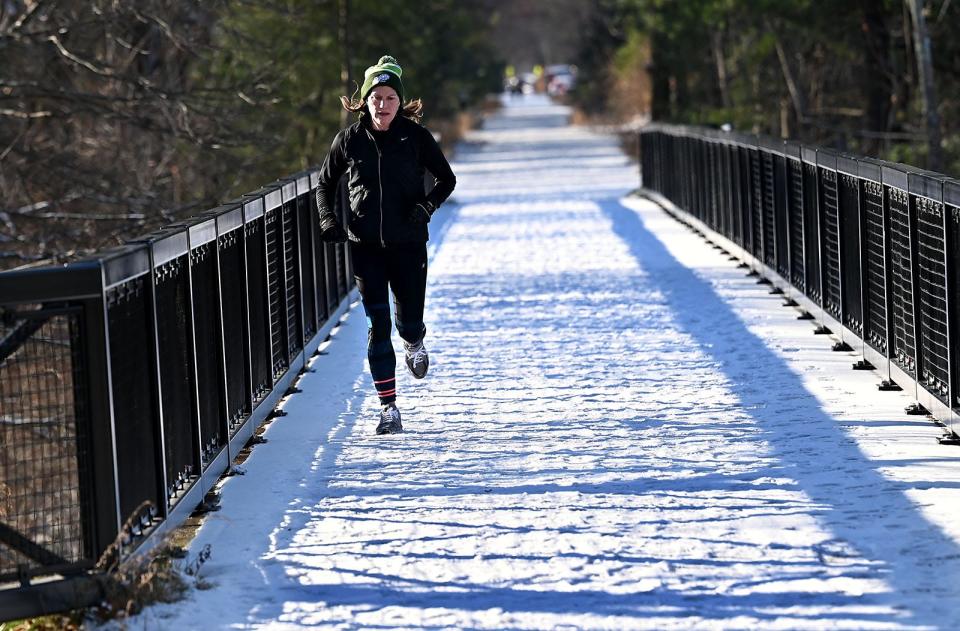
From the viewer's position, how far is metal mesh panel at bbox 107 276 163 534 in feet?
21.1

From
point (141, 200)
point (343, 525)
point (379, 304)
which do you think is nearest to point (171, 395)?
point (343, 525)

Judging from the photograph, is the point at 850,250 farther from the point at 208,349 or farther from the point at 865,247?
the point at 208,349

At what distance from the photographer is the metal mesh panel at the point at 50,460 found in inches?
243

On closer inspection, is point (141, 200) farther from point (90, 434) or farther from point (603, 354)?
point (90, 434)

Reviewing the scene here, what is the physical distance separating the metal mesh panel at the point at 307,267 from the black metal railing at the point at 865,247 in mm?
3650

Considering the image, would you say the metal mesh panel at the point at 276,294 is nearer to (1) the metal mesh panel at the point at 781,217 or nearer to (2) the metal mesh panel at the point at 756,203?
(1) the metal mesh panel at the point at 781,217

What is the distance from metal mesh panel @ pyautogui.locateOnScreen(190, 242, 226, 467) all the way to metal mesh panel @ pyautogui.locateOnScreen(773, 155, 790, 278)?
744cm

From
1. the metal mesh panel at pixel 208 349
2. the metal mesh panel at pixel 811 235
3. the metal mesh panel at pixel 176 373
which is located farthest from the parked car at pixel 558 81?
the metal mesh panel at pixel 176 373

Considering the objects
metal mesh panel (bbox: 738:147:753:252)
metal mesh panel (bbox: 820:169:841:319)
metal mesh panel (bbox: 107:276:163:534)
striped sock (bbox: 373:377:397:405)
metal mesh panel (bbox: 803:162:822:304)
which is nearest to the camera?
metal mesh panel (bbox: 107:276:163:534)

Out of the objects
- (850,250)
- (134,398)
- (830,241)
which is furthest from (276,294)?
(134,398)

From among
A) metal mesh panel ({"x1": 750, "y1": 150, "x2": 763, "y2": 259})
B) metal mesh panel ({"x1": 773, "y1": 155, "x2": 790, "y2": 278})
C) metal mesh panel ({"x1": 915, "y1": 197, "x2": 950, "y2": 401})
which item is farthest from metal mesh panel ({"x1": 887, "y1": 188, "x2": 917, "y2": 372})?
metal mesh panel ({"x1": 750, "y1": 150, "x2": 763, "y2": 259})

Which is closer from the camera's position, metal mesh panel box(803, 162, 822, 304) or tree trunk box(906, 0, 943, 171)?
metal mesh panel box(803, 162, 822, 304)

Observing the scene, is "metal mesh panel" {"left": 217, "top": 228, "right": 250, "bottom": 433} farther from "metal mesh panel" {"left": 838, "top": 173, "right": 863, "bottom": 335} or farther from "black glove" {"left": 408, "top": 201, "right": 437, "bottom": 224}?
"metal mesh panel" {"left": 838, "top": 173, "right": 863, "bottom": 335}

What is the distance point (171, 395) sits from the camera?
749cm
